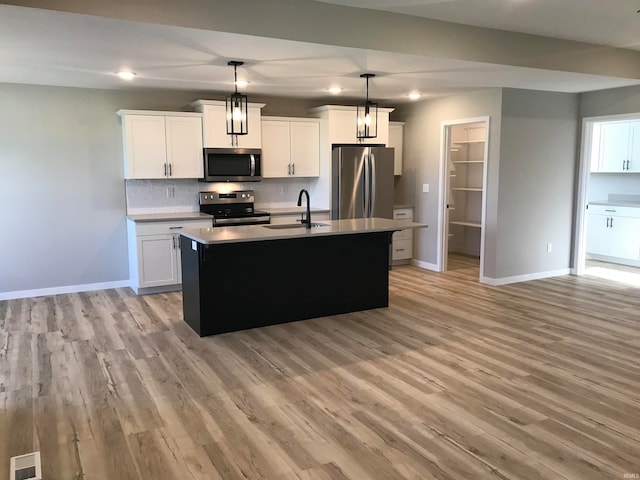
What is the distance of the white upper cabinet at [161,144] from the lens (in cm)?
588

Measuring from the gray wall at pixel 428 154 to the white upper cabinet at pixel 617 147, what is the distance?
2.05 meters

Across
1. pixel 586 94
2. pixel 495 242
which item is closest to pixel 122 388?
pixel 495 242

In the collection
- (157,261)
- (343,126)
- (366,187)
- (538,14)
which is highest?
(538,14)

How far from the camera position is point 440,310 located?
5.27 metres

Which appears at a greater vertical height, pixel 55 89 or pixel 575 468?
pixel 55 89

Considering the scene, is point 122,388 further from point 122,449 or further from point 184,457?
point 184,457

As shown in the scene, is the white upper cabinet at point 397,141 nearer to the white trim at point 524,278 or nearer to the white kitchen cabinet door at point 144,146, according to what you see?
the white trim at point 524,278

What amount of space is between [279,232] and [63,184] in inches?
117

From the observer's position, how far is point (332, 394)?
3324mm

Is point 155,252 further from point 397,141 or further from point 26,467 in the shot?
point 397,141

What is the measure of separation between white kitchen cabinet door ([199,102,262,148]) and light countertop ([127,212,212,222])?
33.8 inches

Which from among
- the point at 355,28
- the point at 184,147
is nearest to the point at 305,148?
the point at 184,147

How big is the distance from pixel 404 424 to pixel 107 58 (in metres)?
3.61

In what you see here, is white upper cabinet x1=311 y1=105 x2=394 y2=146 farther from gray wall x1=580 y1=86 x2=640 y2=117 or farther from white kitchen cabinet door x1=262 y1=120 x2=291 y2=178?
gray wall x1=580 y1=86 x2=640 y2=117
